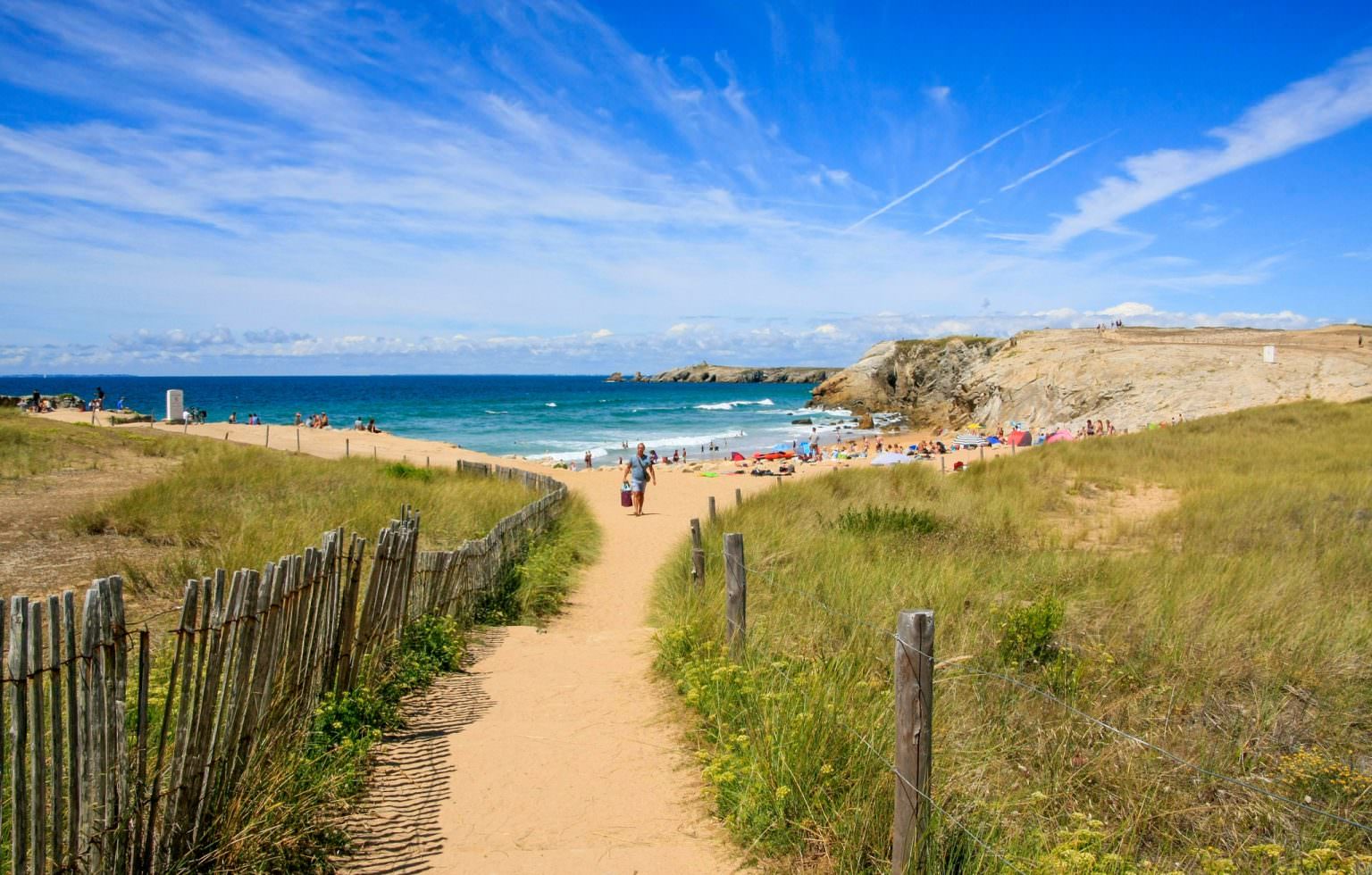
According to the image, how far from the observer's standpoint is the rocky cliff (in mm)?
37438

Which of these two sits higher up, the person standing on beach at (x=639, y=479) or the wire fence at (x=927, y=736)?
the wire fence at (x=927, y=736)

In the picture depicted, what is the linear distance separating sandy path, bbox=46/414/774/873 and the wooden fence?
720 millimetres

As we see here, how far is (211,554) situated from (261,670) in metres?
5.18

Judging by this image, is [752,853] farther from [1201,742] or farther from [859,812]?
[1201,742]

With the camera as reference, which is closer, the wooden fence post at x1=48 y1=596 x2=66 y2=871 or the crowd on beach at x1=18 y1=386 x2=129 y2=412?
the wooden fence post at x1=48 y1=596 x2=66 y2=871

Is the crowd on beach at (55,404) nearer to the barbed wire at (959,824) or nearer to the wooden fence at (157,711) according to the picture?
the wooden fence at (157,711)

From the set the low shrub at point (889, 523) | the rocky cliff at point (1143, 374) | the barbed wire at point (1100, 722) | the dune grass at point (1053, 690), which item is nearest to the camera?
the barbed wire at point (1100, 722)

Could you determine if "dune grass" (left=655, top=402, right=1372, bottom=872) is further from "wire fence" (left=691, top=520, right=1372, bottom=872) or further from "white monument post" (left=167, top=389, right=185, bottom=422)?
"white monument post" (left=167, top=389, right=185, bottom=422)

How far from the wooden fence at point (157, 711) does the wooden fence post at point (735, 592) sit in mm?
2817

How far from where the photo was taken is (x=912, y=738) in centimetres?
349

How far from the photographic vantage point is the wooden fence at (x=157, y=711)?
2844 millimetres

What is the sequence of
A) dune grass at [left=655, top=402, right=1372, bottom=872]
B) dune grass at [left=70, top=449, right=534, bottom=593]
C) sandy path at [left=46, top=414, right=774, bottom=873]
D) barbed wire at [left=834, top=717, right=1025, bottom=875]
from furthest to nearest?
dune grass at [left=70, top=449, right=534, bottom=593] < sandy path at [left=46, top=414, right=774, bottom=873] < dune grass at [left=655, top=402, right=1372, bottom=872] < barbed wire at [left=834, top=717, right=1025, bottom=875]

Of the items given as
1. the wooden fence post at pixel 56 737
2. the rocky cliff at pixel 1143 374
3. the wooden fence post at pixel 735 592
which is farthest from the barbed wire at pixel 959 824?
the rocky cliff at pixel 1143 374

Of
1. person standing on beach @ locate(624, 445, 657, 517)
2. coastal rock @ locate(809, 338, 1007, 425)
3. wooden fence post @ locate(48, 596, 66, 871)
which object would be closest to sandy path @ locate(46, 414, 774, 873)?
wooden fence post @ locate(48, 596, 66, 871)
